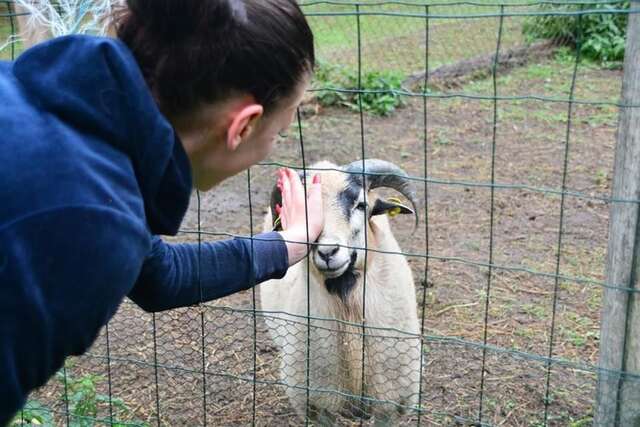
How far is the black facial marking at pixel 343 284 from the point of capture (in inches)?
149

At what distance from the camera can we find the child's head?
48.1 inches

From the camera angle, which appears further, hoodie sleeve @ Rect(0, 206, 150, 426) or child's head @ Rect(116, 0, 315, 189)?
child's head @ Rect(116, 0, 315, 189)

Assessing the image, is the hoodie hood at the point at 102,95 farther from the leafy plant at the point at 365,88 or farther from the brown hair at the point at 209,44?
the leafy plant at the point at 365,88

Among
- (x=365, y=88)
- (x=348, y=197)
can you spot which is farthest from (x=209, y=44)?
(x=365, y=88)

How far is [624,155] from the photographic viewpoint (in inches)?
95.1

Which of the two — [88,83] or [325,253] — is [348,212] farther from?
[88,83]

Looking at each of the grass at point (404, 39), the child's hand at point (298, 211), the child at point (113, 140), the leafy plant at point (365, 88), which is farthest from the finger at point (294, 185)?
the grass at point (404, 39)

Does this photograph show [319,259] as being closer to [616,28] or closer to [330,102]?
[330,102]

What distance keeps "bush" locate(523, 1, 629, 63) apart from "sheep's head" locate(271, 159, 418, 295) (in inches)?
349

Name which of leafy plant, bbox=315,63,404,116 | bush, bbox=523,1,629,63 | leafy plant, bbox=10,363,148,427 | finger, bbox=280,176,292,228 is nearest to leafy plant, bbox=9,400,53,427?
leafy plant, bbox=10,363,148,427

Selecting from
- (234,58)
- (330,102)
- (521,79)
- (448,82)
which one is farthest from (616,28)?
(234,58)

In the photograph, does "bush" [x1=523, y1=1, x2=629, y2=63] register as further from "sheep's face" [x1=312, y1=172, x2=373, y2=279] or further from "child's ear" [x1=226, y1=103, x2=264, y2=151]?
"child's ear" [x1=226, y1=103, x2=264, y2=151]

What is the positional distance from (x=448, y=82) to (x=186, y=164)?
32.7 feet

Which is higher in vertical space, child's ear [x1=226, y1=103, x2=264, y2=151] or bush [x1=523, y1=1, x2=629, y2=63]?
child's ear [x1=226, y1=103, x2=264, y2=151]
